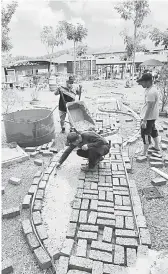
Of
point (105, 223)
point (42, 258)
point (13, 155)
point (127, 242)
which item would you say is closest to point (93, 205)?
point (105, 223)

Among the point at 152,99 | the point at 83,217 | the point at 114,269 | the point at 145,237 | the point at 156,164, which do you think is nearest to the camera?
the point at 114,269

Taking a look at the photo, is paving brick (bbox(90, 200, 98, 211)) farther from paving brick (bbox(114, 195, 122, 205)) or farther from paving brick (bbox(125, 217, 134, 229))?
paving brick (bbox(125, 217, 134, 229))

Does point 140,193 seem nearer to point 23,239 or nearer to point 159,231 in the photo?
point 159,231

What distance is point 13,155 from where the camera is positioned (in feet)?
16.6

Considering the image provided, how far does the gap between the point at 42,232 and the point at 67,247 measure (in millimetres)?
432

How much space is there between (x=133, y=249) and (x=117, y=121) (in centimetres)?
541

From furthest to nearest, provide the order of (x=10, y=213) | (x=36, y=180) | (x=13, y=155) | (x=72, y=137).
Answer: (x=13, y=155)
(x=36, y=180)
(x=72, y=137)
(x=10, y=213)

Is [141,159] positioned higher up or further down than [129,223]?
higher up

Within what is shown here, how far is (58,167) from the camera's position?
4.39 meters

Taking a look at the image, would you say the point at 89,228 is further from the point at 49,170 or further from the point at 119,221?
the point at 49,170

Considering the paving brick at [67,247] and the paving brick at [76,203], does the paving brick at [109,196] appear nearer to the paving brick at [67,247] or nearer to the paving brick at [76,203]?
the paving brick at [76,203]

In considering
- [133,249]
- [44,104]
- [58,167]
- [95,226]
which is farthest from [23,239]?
[44,104]

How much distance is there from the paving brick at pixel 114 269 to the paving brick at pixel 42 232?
859 mm

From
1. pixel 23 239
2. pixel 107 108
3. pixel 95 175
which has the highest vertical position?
pixel 107 108
